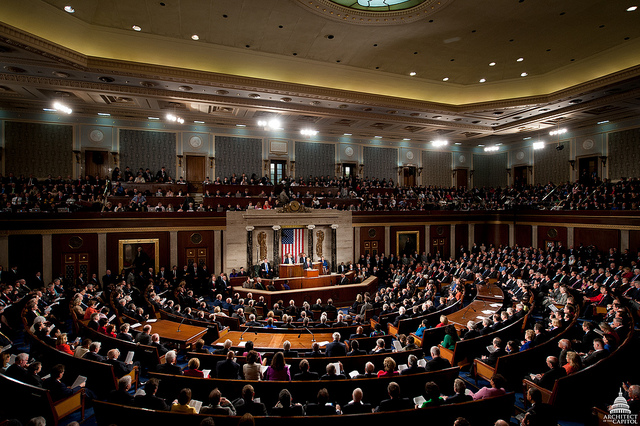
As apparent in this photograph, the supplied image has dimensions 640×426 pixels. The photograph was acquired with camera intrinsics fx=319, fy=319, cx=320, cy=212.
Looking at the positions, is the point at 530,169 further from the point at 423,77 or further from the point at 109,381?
the point at 109,381

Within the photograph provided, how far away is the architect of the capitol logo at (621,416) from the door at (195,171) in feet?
62.1

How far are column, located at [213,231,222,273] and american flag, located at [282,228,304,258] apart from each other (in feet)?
10.2

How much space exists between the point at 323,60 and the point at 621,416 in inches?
566

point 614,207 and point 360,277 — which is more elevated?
point 614,207

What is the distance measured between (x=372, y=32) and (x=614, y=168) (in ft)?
55.0

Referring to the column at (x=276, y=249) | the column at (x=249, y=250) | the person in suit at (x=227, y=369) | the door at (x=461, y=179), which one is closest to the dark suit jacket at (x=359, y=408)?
the person in suit at (x=227, y=369)

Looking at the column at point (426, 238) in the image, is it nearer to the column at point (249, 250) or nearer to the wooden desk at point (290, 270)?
the wooden desk at point (290, 270)

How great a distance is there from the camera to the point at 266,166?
20.4 metres

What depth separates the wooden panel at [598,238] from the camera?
1463 centimetres

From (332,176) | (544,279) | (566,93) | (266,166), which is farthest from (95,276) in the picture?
(566,93)

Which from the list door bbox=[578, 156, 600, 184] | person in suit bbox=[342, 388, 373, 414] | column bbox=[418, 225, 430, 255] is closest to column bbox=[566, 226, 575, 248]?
door bbox=[578, 156, 600, 184]

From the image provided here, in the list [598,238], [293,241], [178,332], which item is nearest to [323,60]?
[293,241]

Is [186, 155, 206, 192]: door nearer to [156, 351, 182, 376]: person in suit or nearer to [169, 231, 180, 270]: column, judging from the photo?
[169, 231, 180, 270]: column

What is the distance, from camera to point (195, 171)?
1919 cm
